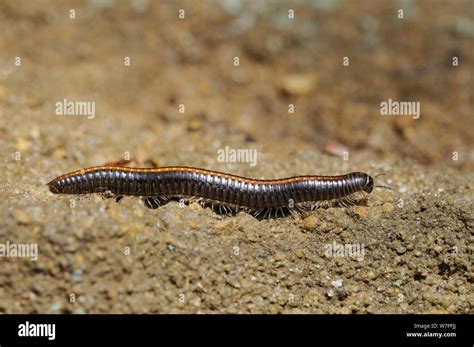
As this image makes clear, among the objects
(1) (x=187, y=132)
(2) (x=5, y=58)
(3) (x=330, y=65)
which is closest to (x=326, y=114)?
(3) (x=330, y=65)

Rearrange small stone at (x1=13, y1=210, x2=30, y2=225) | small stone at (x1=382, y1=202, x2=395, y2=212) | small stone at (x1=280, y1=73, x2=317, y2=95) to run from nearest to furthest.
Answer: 1. small stone at (x1=13, y1=210, x2=30, y2=225)
2. small stone at (x1=382, y1=202, x2=395, y2=212)
3. small stone at (x1=280, y1=73, x2=317, y2=95)

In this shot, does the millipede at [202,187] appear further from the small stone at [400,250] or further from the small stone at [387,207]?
the small stone at [400,250]

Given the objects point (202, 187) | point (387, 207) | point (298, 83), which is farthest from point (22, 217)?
point (298, 83)

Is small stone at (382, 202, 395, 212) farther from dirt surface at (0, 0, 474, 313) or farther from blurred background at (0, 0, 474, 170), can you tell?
blurred background at (0, 0, 474, 170)

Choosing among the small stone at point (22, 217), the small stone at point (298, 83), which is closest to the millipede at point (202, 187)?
the small stone at point (22, 217)

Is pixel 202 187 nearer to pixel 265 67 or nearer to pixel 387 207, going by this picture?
pixel 387 207

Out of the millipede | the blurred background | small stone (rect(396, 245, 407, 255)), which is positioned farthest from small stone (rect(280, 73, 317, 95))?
small stone (rect(396, 245, 407, 255))
